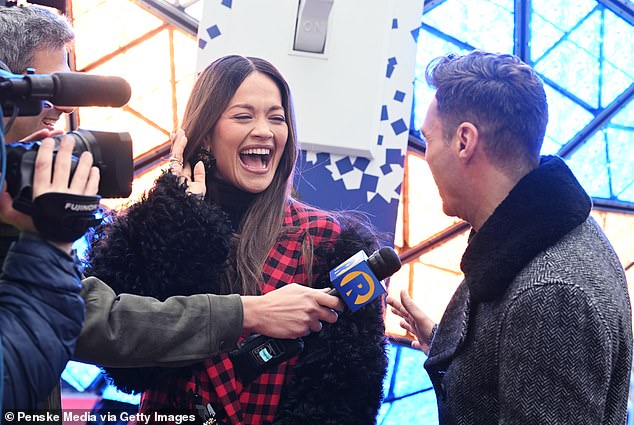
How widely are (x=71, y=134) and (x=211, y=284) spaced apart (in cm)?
71

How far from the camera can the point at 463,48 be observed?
4.76m

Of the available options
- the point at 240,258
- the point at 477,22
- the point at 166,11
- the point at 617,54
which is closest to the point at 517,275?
the point at 240,258

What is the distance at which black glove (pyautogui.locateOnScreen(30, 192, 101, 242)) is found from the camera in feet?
4.34

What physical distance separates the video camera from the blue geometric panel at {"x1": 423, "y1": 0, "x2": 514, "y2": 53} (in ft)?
11.8

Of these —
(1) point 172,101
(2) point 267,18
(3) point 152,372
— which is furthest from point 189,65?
(3) point 152,372

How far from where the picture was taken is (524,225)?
1.71 m

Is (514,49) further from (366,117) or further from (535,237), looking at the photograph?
(535,237)

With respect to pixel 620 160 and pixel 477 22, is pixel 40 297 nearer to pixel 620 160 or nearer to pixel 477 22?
pixel 477 22

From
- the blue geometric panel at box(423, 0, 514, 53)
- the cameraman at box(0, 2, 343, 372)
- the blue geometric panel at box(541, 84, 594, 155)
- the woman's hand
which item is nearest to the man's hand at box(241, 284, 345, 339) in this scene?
the cameraman at box(0, 2, 343, 372)

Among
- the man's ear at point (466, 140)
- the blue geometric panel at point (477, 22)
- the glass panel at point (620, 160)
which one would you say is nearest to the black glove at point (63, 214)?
the man's ear at point (466, 140)

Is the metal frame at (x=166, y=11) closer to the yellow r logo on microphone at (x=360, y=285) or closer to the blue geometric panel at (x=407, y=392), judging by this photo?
the blue geometric panel at (x=407, y=392)

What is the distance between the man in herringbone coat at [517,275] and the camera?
5.13ft

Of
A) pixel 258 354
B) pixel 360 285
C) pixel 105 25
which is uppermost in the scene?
pixel 360 285

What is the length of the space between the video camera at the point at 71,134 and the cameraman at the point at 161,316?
45cm
